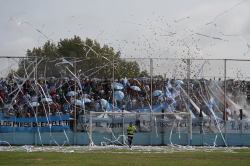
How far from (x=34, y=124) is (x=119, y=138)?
5.30m

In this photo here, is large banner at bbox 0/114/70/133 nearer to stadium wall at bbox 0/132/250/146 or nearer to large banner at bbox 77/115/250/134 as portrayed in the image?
stadium wall at bbox 0/132/250/146

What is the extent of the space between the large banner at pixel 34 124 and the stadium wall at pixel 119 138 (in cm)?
31

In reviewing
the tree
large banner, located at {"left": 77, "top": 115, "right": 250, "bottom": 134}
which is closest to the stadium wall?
large banner, located at {"left": 77, "top": 115, "right": 250, "bottom": 134}

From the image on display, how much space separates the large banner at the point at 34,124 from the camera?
64.0ft

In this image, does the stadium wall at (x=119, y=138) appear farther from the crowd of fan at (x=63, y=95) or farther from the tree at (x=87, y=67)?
the tree at (x=87, y=67)

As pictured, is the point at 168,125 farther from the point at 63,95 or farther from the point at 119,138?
the point at 63,95

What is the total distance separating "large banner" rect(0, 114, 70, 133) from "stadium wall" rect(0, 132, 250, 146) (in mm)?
306

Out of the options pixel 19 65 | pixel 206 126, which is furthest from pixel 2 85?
pixel 206 126

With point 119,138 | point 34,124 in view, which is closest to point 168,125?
point 119,138

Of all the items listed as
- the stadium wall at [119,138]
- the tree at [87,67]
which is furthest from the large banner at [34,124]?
the tree at [87,67]

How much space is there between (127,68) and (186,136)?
18.3 feet

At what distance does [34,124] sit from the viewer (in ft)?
64.6

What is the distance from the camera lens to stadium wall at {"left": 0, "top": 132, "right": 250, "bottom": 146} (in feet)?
64.4

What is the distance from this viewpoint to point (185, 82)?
19.8 metres
